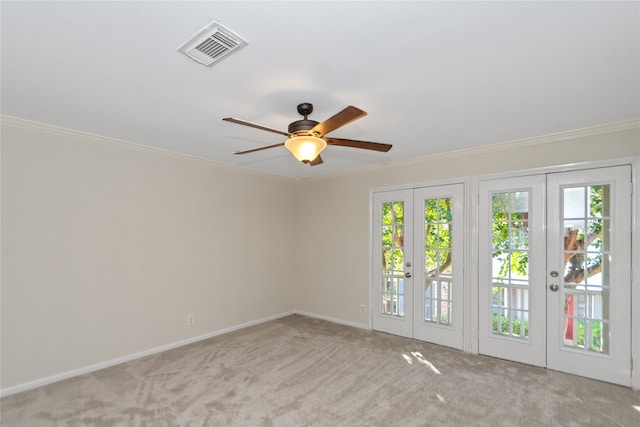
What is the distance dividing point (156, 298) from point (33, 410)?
1.43 m

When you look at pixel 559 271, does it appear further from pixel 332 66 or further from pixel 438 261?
pixel 332 66

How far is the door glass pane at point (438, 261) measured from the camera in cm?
406

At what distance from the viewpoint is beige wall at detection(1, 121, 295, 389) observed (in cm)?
291

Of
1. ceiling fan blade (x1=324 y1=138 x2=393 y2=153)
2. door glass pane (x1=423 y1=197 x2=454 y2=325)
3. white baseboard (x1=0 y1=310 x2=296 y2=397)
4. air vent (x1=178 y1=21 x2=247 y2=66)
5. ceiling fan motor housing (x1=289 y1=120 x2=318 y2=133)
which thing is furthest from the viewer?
door glass pane (x1=423 y1=197 x2=454 y2=325)

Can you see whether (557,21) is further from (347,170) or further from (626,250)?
(347,170)

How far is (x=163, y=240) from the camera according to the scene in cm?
393

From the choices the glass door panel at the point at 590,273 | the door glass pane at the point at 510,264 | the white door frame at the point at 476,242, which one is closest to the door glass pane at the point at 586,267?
the glass door panel at the point at 590,273

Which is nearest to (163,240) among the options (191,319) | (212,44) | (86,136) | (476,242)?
(191,319)

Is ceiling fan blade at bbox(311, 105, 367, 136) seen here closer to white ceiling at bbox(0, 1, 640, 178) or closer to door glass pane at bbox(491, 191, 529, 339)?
white ceiling at bbox(0, 1, 640, 178)

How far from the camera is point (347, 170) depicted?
5000 millimetres

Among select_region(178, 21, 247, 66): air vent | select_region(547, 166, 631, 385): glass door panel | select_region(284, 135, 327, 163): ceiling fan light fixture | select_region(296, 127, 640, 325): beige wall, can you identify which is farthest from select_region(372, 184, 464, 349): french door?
select_region(178, 21, 247, 66): air vent

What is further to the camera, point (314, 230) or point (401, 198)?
point (314, 230)

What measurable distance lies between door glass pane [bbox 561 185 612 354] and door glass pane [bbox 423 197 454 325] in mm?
1164

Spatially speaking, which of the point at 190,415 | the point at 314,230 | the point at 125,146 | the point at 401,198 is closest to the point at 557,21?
the point at 401,198
